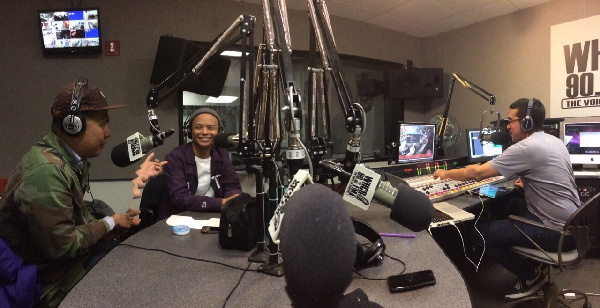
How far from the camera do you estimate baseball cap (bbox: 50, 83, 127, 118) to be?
128cm

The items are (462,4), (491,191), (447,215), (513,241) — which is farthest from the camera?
(462,4)

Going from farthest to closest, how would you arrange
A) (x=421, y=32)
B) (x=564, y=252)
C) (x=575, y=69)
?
(x=421, y=32) < (x=575, y=69) < (x=564, y=252)

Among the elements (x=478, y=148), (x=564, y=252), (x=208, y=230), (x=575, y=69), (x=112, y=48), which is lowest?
(x=564, y=252)

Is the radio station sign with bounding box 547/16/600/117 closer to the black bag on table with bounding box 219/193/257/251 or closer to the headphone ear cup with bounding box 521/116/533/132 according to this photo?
the headphone ear cup with bounding box 521/116/533/132

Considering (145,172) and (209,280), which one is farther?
(145,172)

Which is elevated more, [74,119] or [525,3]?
[525,3]

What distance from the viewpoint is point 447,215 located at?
5.57ft

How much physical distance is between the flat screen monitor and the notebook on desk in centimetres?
199

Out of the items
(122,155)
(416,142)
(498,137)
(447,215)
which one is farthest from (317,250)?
(498,137)

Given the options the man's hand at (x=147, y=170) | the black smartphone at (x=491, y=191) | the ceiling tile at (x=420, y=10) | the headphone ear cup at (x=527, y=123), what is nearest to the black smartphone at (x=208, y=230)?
the man's hand at (x=147, y=170)

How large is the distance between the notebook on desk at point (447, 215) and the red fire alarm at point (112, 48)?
2727mm

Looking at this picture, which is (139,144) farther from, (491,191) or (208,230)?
(491,191)

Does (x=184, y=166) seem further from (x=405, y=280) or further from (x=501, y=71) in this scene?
(x=501, y=71)

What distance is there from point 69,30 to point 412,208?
9.72 ft
